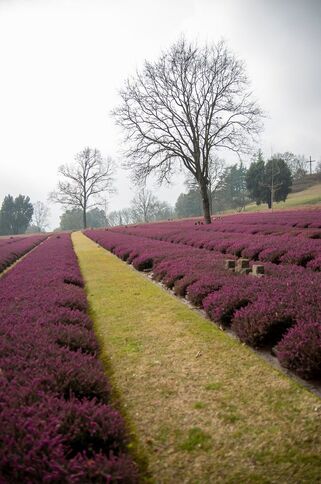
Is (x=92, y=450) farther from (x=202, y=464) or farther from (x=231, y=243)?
(x=231, y=243)

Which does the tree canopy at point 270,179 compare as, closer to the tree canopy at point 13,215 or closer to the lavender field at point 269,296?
the lavender field at point 269,296

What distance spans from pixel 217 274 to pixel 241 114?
20.9m

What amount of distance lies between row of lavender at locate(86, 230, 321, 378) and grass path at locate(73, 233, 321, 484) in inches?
10.8

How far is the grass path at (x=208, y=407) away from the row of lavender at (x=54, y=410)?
464mm

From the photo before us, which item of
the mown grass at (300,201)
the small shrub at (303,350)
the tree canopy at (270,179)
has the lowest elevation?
the small shrub at (303,350)

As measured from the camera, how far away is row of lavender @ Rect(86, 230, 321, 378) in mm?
3793

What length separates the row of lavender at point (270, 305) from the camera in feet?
12.4

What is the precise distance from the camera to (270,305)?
4.70 m

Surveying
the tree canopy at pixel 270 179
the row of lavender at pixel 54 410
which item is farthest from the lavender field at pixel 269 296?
the tree canopy at pixel 270 179

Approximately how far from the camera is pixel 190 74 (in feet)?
81.8

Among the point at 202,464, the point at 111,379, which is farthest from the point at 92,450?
the point at 111,379

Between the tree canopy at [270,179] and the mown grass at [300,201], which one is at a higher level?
the tree canopy at [270,179]

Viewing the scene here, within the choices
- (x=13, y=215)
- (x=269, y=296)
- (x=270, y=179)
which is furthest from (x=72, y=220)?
(x=269, y=296)

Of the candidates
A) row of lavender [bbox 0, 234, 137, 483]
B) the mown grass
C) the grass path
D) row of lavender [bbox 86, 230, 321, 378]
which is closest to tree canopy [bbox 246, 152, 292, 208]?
the mown grass
